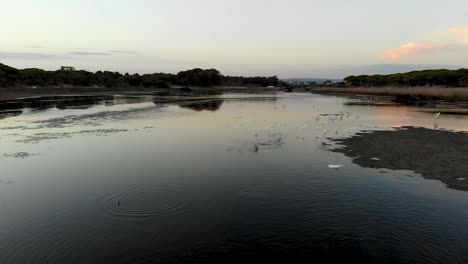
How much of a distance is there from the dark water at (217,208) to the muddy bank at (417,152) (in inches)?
43.6

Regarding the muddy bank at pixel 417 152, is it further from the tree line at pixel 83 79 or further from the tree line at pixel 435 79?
the tree line at pixel 83 79

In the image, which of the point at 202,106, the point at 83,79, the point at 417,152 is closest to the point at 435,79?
the point at 202,106

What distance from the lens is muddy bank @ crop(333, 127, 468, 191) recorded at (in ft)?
52.0

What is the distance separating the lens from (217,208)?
1155cm

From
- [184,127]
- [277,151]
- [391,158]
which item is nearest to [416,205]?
[391,158]

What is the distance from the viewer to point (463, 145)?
71.4ft

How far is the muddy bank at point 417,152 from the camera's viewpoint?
15859 mm

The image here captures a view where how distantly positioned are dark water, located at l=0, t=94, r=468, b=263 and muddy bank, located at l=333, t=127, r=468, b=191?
3.63ft

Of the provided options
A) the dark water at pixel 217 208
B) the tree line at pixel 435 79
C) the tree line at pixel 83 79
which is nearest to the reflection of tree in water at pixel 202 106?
the dark water at pixel 217 208

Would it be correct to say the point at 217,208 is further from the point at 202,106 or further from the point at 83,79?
the point at 83,79

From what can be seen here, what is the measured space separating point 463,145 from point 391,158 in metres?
6.66

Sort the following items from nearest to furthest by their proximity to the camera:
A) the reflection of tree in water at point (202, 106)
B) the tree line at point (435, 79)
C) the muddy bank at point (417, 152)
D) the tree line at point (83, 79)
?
the muddy bank at point (417, 152), the reflection of tree in water at point (202, 106), the tree line at point (83, 79), the tree line at point (435, 79)

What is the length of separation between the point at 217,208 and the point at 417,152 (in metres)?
14.1

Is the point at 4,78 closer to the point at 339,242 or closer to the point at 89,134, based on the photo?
the point at 89,134
